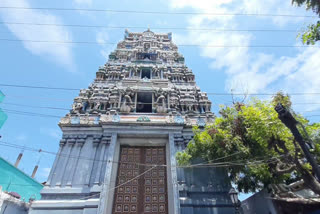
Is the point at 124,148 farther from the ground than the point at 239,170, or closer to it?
farther from the ground

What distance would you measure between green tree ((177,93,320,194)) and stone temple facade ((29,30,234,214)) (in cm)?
158

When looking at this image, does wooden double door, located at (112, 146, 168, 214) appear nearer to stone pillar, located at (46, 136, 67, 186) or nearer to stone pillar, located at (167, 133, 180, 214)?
A: stone pillar, located at (167, 133, 180, 214)

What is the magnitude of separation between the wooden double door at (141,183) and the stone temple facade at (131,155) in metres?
0.05

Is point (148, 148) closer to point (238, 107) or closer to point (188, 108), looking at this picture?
point (188, 108)

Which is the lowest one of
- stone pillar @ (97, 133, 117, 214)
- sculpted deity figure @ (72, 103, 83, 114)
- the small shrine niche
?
stone pillar @ (97, 133, 117, 214)

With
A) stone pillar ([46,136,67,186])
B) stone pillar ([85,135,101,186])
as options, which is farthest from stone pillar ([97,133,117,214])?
stone pillar ([46,136,67,186])

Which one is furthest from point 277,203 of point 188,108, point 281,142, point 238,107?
point 188,108

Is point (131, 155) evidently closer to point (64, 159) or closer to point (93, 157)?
point (93, 157)

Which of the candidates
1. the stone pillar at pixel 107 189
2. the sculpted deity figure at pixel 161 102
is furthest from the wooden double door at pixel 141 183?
the sculpted deity figure at pixel 161 102

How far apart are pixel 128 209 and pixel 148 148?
3663mm

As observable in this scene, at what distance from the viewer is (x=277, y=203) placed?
7.37 metres

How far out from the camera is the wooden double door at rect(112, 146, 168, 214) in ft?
29.5

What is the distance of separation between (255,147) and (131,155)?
7.04 m

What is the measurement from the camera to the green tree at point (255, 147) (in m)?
7.19
